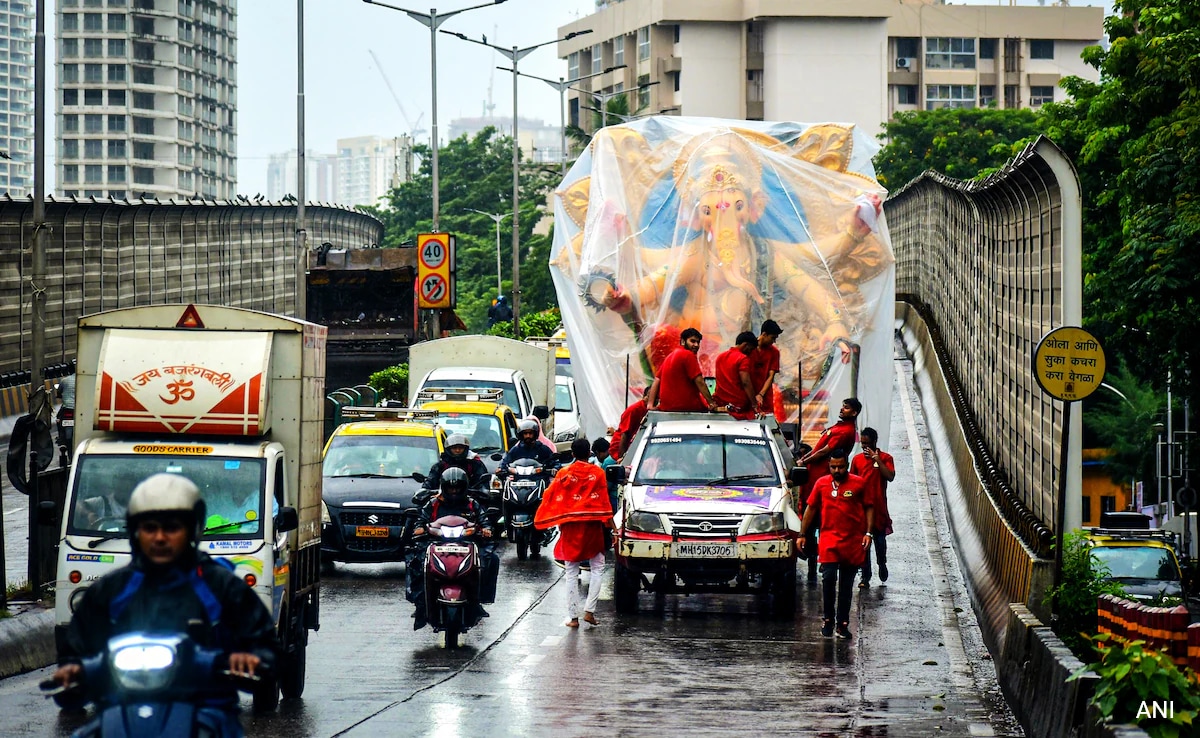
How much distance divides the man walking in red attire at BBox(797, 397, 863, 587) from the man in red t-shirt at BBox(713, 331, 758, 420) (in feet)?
2.79

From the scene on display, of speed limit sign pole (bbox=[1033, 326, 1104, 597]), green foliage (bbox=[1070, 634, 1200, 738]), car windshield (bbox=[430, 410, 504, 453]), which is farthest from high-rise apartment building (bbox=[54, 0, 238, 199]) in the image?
green foliage (bbox=[1070, 634, 1200, 738])

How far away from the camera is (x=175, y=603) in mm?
6656

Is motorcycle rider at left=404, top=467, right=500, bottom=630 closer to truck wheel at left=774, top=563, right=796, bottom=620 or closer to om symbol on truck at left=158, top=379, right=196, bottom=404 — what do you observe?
om symbol on truck at left=158, top=379, right=196, bottom=404

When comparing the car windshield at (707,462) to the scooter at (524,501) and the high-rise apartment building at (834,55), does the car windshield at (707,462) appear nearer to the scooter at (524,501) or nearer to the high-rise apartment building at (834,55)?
the scooter at (524,501)

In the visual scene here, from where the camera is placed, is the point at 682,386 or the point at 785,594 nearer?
the point at 785,594

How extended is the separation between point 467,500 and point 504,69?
48126mm

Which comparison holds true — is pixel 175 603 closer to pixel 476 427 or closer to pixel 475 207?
pixel 476 427

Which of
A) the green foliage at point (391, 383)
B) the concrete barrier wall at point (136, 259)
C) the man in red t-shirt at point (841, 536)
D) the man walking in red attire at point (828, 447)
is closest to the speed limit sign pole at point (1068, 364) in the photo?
the man in red t-shirt at point (841, 536)

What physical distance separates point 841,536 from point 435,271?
93.8 ft

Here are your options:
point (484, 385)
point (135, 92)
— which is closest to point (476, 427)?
point (484, 385)

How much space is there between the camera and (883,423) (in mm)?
24406

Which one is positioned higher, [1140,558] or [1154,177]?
[1154,177]

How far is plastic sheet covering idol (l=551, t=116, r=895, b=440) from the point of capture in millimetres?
23312

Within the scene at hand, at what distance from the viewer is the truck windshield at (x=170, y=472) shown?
13.7m
